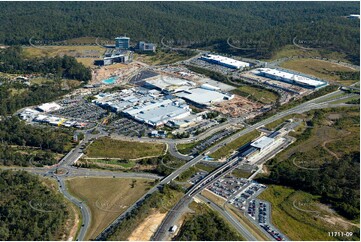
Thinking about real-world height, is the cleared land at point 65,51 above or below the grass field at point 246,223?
below

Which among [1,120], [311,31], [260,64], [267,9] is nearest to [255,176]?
[1,120]

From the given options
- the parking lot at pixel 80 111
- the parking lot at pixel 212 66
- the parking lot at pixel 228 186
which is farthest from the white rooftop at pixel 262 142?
the parking lot at pixel 212 66

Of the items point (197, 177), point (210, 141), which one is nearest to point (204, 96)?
point (210, 141)

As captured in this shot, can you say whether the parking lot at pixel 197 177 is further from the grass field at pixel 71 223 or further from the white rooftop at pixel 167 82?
the white rooftop at pixel 167 82

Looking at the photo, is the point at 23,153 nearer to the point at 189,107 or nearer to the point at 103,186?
the point at 103,186

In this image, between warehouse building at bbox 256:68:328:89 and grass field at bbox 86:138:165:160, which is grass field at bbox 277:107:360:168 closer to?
warehouse building at bbox 256:68:328:89

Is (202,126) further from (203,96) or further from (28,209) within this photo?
(28,209)

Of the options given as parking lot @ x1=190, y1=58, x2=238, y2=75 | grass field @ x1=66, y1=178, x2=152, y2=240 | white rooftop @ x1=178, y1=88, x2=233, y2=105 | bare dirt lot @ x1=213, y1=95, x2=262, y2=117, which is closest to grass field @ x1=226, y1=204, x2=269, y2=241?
grass field @ x1=66, y1=178, x2=152, y2=240
